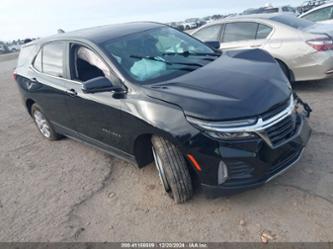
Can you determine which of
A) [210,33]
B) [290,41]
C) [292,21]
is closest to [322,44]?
A: [290,41]

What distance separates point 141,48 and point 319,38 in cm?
339

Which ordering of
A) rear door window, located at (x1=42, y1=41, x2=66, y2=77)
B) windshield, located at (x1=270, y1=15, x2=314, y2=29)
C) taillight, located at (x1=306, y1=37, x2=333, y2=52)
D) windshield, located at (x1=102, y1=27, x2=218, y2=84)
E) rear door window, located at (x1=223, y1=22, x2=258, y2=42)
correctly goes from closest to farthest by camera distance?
1. windshield, located at (x1=102, y1=27, x2=218, y2=84)
2. rear door window, located at (x1=42, y1=41, x2=66, y2=77)
3. taillight, located at (x1=306, y1=37, x2=333, y2=52)
4. windshield, located at (x1=270, y1=15, x2=314, y2=29)
5. rear door window, located at (x1=223, y1=22, x2=258, y2=42)

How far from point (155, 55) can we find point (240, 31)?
131 inches

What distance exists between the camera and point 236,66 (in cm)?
342

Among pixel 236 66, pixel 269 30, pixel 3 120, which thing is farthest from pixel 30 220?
pixel 269 30

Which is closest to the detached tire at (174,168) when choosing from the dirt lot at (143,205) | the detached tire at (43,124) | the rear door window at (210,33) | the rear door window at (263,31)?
the dirt lot at (143,205)

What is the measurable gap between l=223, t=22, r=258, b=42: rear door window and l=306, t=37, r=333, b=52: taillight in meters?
1.16

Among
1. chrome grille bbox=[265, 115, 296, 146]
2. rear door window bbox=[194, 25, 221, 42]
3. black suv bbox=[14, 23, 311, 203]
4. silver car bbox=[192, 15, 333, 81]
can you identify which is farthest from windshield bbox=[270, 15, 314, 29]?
chrome grille bbox=[265, 115, 296, 146]

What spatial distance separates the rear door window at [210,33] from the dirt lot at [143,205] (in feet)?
→ 9.95

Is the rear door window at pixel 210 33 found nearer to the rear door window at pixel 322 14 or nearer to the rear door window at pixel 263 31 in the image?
the rear door window at pixel 263 31

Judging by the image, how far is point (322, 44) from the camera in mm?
5336

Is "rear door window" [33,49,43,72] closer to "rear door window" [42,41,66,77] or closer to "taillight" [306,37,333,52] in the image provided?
"rear door window" [42,41,66,77]

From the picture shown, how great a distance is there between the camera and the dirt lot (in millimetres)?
2791

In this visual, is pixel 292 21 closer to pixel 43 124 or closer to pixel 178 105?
pixel 178 105
